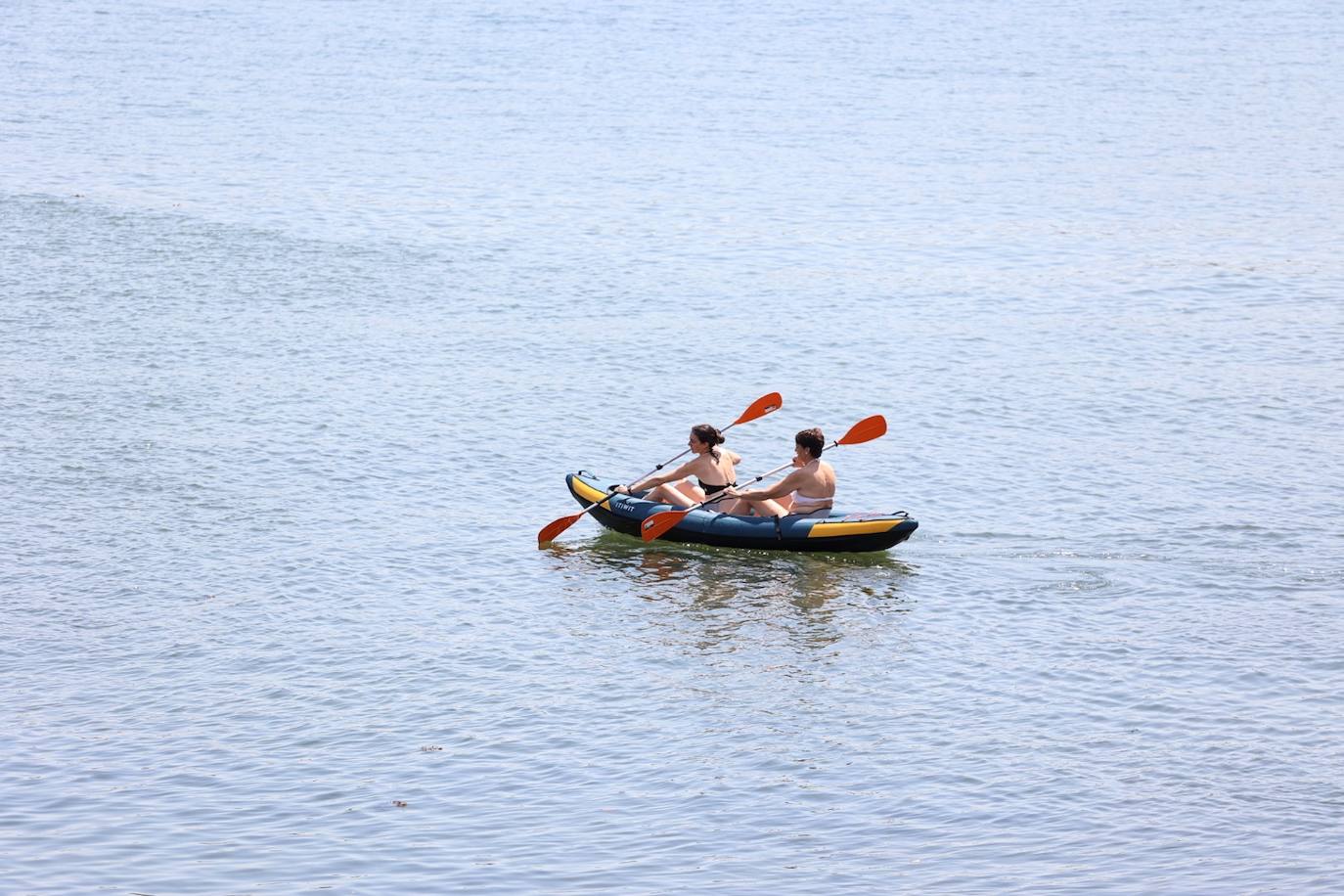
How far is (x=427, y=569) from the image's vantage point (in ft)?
47.0

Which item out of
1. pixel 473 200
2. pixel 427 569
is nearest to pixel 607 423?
pixel 427 569

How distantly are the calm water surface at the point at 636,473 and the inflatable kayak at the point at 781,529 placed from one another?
226 mm

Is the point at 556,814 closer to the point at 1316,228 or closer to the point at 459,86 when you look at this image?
the point at 1316,228

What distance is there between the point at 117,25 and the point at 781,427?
35016 millimetres

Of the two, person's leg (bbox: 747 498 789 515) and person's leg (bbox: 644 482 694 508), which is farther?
person's leg (bbox: 644 482 694 508)

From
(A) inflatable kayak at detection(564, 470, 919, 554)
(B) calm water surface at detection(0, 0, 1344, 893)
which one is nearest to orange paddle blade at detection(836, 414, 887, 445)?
(B) calm water surface at detection(0, 0, 1344, 893)

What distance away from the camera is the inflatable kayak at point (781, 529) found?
14.2 metres

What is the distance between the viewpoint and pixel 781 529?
14.4m

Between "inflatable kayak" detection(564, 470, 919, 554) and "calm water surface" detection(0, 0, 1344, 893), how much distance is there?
0.74 feet

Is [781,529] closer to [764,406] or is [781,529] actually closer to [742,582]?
[742,582]

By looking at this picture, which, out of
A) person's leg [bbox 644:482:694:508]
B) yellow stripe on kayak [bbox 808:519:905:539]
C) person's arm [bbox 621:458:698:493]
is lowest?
yellow stripe on kayak [bbox 808:519:905:539]

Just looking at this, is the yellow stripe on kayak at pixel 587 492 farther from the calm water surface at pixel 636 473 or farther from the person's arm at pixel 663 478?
the calm water surface at pixel 636 473

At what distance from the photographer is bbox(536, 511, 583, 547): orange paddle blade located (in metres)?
15.0

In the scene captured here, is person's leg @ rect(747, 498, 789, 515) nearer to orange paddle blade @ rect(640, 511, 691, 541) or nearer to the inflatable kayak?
the inflatable kayak
